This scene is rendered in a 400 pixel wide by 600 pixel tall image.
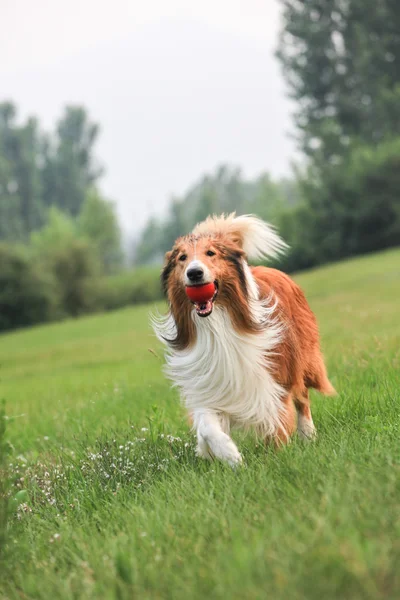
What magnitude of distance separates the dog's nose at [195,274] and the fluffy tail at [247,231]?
0.70 meters

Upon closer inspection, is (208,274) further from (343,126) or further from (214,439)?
(343,126)

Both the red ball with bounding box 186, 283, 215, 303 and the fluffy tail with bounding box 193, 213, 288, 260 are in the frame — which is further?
the fluffy tail with bounding box 193, 213, 288, 260

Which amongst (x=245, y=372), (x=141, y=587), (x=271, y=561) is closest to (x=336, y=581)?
(x=271, y=561)

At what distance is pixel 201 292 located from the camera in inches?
166

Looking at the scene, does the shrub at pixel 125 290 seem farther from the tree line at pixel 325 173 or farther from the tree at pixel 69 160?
the tree at pixel 69 160

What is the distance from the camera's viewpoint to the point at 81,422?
22.4 feet

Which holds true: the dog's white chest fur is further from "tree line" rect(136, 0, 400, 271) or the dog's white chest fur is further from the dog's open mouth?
"tree line" rect(136, 0, 400, 271)

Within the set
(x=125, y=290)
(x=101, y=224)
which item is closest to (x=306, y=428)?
(x=125, y=290)

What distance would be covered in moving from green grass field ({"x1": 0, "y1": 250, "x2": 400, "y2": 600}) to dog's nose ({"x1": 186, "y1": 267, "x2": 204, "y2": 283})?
1.12 metres

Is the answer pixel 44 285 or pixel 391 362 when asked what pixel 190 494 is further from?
pixel 44 285

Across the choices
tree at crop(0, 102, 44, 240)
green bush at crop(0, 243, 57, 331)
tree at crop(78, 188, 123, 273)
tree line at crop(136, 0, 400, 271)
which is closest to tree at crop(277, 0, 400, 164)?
tree line at crop(136, 0, 400, 271)

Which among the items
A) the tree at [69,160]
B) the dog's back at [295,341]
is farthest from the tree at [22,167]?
the dog's back at [295,341]

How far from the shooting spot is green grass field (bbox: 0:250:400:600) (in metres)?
2.27

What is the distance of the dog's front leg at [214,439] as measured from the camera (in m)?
4.09
